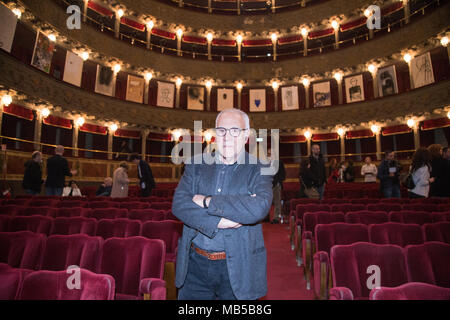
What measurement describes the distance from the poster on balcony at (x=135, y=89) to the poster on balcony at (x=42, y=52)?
4651 millimetres

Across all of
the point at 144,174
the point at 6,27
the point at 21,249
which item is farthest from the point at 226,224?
the point at 6,27

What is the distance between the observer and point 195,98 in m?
18.8

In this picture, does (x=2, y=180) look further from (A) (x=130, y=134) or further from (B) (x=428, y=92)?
(B) (x=428, y=92)

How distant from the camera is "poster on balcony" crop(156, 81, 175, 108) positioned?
17.7 meters

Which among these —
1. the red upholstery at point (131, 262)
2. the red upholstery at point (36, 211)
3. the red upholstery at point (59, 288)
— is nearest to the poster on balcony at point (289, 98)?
the red upholstery at point (36, 211)

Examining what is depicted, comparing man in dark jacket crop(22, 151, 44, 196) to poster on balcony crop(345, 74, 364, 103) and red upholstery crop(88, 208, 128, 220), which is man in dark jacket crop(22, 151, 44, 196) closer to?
red upholstery crop(88, 208, 128, 220)

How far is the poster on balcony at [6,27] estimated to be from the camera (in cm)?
998

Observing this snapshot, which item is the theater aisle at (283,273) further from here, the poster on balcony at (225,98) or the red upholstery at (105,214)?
the poster on balcony at (225,98)

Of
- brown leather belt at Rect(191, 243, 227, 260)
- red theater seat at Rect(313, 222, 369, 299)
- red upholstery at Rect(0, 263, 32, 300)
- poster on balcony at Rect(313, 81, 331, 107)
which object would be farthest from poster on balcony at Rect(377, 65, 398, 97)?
red upholstery at Rect(0, 263, 32, 300)

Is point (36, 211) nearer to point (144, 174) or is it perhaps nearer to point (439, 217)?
point (144, 174)

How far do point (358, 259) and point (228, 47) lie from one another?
67.5 ft

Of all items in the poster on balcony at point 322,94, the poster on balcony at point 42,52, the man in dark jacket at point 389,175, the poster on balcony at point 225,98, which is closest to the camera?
the man in dark jacket at point 389,175

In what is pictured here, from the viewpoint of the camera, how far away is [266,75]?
61.2 feet
